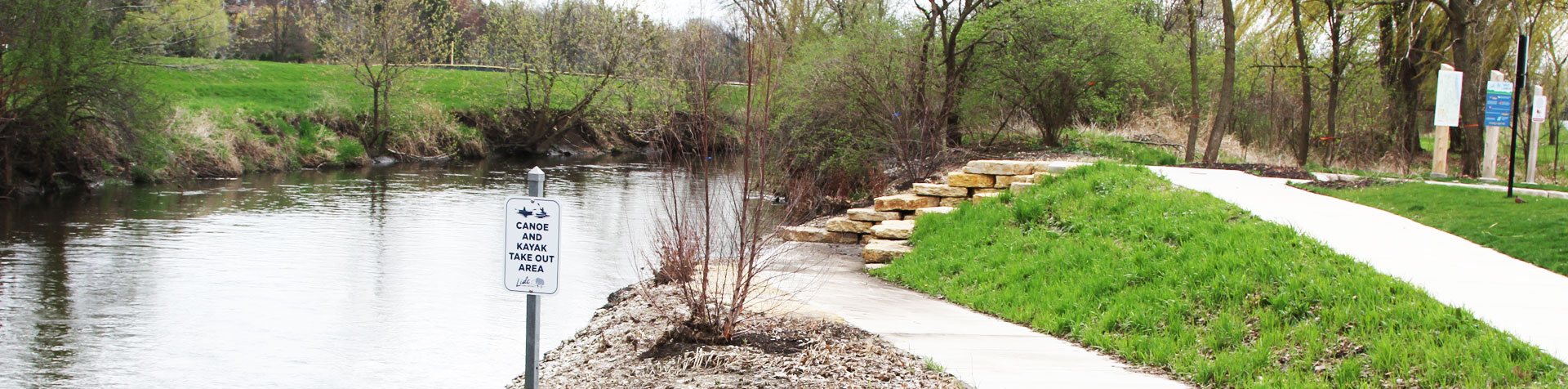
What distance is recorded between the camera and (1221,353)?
638 centimetres

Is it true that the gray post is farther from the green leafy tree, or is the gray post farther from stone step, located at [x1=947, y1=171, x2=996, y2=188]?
the green leafy tree

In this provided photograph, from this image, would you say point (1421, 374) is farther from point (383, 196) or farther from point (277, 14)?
point (277, 14)

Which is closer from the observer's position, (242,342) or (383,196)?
(242,342)

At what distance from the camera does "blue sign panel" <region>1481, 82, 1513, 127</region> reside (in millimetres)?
13414

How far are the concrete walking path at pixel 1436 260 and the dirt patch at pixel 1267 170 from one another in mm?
2011

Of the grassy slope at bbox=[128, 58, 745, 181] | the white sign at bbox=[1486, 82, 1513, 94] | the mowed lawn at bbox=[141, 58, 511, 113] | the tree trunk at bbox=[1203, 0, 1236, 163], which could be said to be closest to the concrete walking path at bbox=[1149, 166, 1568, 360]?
the white sign at bbox=[1486, 82, 1513, 94]

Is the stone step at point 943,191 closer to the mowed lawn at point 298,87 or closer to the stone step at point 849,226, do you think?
the stone step at point 849,226

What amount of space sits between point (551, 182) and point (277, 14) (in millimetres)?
40387

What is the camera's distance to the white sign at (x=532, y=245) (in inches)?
215

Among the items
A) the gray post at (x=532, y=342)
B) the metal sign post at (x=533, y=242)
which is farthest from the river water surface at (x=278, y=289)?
the metal sign post at (x=533, y=242)

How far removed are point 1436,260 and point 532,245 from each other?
6935 mm

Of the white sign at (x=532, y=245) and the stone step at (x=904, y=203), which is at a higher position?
the white sign at (x=532, y=245)

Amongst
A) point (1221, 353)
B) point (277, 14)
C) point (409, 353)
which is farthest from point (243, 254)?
point (277, 14)

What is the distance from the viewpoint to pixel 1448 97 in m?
14.6
